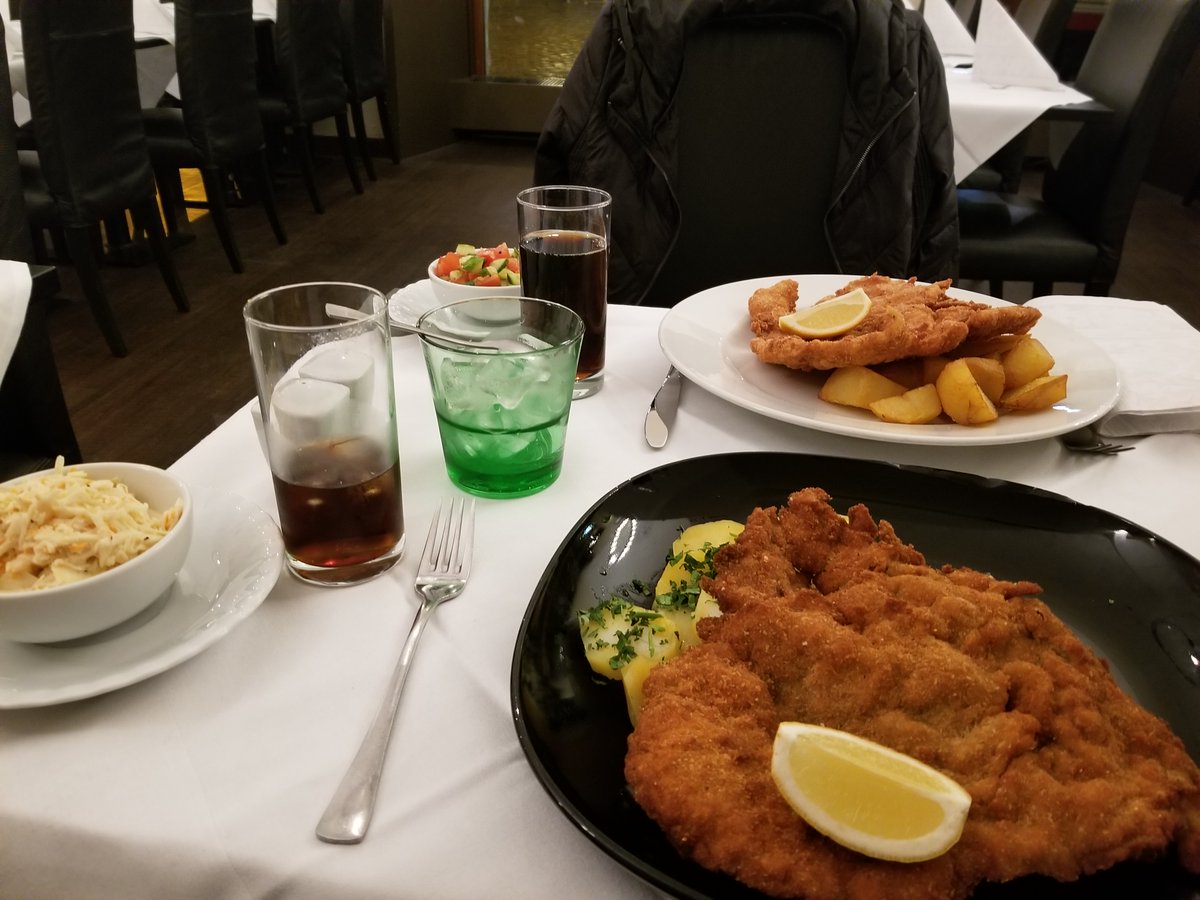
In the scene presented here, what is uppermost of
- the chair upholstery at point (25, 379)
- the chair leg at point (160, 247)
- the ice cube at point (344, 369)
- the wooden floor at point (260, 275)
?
the ice cube at point (344, 369)

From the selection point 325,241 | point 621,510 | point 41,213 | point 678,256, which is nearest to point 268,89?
point 325,241

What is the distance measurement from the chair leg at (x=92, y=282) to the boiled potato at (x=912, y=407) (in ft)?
11.0

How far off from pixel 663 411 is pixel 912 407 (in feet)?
1.08

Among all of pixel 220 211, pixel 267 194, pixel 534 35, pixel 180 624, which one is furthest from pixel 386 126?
pixel 180 624

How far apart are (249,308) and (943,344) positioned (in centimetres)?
84

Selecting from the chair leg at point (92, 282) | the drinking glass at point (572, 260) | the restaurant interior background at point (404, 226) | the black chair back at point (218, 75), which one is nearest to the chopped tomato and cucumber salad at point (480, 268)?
the drinking glass at point (572, 260)

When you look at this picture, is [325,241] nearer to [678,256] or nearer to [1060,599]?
[678,256]

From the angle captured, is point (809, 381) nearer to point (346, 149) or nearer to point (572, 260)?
point (572, 260)

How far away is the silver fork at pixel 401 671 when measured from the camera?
22.8 inches

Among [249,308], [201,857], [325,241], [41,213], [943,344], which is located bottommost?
[325,241]

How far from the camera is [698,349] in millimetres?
1267

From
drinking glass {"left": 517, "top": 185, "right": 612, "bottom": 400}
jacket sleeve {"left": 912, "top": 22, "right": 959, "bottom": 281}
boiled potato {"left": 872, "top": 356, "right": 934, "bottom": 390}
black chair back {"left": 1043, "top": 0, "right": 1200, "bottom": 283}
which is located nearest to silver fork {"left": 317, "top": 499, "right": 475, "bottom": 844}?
drinking glass {"left": 517, "top": 185, "right": 612, "bottom": 400}

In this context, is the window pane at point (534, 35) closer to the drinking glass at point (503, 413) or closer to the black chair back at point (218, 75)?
the black chair back at point (218, 75)

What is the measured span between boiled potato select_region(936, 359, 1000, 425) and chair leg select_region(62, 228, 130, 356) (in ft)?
11.2
